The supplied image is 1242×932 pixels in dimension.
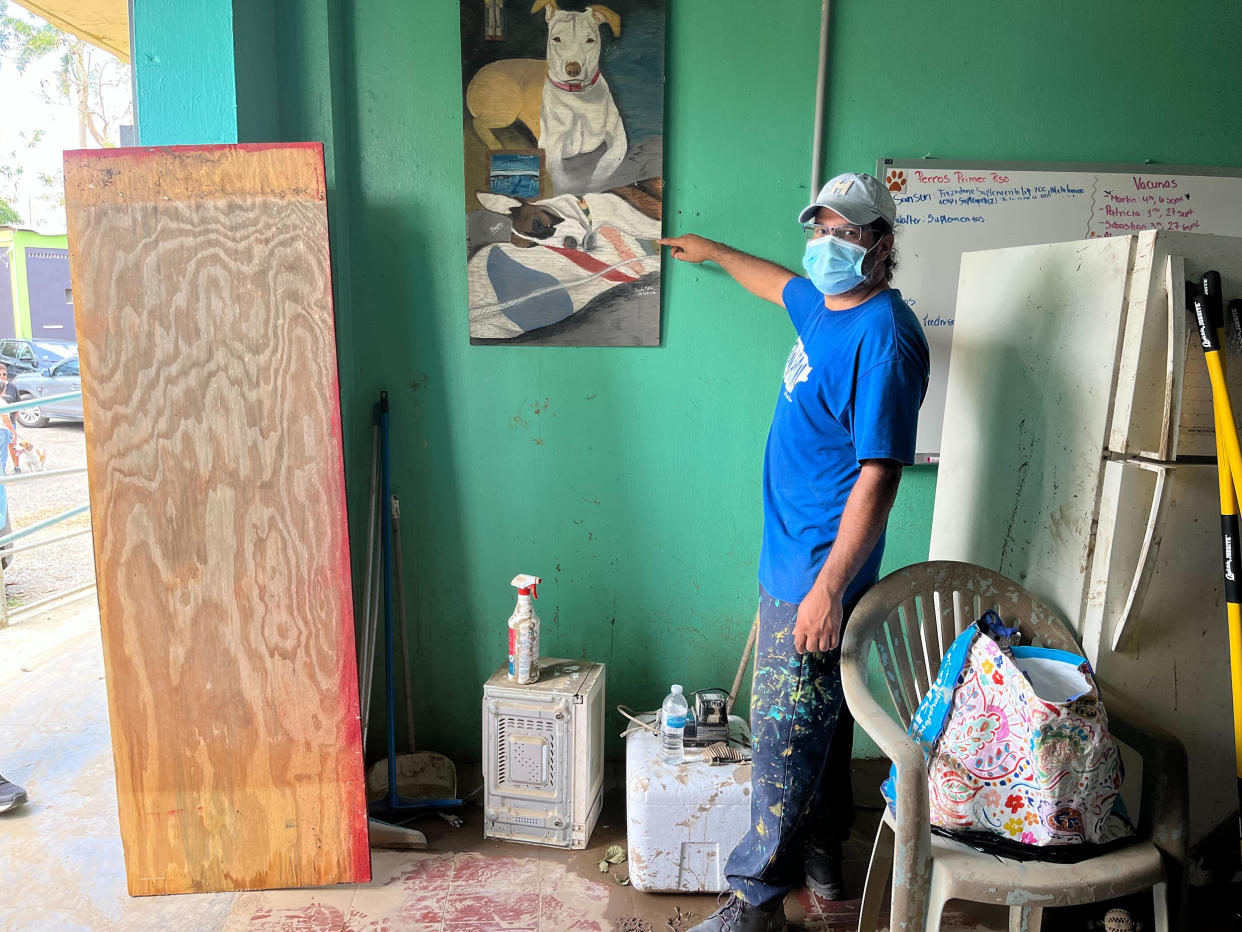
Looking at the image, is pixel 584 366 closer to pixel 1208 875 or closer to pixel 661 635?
pixel 661 635

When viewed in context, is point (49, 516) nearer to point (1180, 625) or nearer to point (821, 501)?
point (821, 501)

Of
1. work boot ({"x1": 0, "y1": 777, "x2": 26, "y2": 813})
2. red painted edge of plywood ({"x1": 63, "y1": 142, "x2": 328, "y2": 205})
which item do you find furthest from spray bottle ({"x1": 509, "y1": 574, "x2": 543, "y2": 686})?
work boot ({"x1": 0, "y1": 777, "x2": 26, "y2": 813})

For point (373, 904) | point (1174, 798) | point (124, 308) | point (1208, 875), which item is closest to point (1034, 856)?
point (1174, 798)

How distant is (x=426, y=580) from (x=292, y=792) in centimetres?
69

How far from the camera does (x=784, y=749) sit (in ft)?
5.45

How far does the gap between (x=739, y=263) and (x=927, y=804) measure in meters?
1.43

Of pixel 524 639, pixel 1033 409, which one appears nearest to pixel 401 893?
pixel 524 639

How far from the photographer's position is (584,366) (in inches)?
89.5

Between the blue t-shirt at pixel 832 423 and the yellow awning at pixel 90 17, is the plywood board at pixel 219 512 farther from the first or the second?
the yellow awning at pixel 90 17

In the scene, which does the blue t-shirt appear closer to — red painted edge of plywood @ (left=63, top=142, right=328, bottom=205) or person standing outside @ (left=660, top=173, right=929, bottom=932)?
person standing outside @ (left=660, top=173, right=929, bottom=932)

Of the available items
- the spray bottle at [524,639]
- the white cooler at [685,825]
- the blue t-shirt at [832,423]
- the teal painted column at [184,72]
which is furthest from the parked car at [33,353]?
the blue t-shirt at [832,423]

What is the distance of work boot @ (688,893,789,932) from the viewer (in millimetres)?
1692

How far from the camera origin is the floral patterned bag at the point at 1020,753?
1.31 metres

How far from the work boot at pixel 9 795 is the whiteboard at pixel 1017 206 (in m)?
2.99
